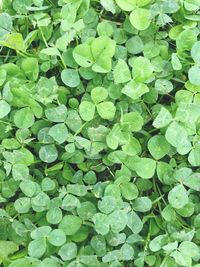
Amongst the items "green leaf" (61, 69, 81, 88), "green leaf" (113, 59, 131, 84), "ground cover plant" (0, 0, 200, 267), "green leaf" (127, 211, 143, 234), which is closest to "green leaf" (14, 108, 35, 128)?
"ground cover plant" (0, 0, 200, 267)

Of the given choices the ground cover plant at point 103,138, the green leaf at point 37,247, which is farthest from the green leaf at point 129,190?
the green leaf at point 37,247

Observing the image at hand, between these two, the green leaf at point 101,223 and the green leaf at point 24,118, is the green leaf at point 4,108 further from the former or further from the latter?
the green leaf at point 101,223

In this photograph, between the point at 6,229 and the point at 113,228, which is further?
the point at 6,229

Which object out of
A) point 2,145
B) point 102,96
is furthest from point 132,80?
point 2,145

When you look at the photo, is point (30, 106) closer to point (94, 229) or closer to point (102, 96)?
point (102, 96)

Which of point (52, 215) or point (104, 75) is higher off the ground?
point (104, 75)

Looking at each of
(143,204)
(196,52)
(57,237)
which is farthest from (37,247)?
(196,52)
